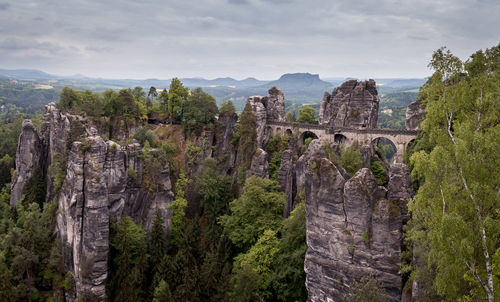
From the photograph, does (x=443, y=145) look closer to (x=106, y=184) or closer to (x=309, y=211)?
(x=309, y=211)

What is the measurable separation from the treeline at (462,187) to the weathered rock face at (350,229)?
2.58 m

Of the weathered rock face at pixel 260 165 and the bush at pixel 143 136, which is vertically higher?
the bush at pixel 143 136

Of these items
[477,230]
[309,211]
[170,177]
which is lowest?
[170,177]

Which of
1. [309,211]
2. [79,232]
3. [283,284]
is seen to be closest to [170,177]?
[79,232]

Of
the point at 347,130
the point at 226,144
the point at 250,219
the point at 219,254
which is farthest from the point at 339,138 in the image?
the point at 219,254

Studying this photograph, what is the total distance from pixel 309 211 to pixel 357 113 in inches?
1299

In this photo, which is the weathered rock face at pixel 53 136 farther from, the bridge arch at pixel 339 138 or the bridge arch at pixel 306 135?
the bridge arch at pixel 339 138

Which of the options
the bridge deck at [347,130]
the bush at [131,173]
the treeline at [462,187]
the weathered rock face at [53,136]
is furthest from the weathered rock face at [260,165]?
the treeline at [462,187]

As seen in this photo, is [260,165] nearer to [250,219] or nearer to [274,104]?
[250,219]

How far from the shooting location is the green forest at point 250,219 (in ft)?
50.6

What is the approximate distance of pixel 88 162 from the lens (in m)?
38.9

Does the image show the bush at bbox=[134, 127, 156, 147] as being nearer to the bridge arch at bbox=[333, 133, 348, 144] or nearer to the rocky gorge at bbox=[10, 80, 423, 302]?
the rocky gorge at bbox=[10, 80, 423, 302]

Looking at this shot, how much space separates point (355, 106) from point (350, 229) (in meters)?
35.6

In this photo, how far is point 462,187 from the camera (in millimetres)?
16266
